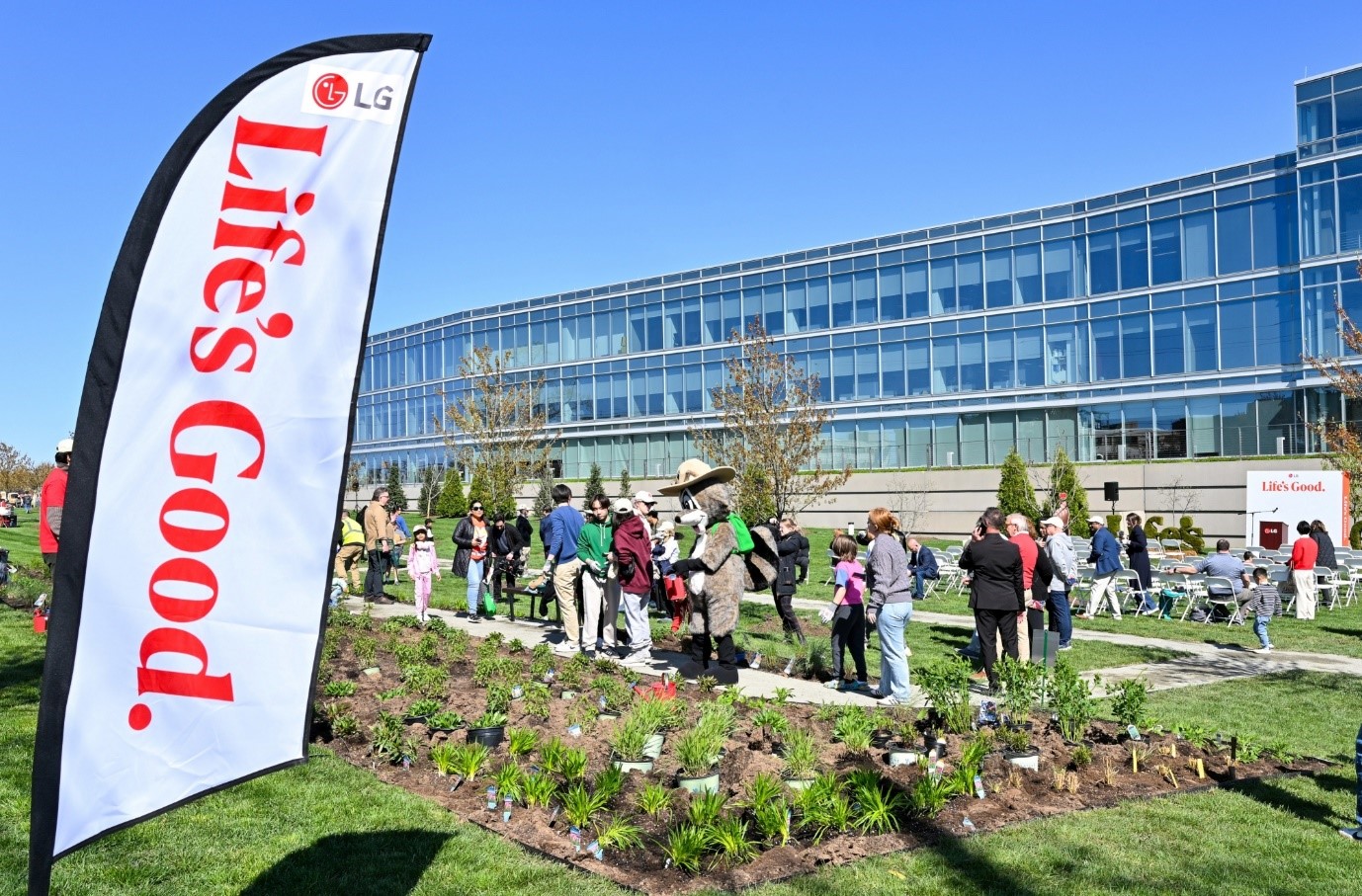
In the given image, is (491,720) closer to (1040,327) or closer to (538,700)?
(538,700)

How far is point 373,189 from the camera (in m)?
3.68

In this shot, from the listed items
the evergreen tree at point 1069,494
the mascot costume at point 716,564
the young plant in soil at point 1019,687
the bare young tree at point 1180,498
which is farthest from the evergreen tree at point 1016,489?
the young plant in soil at point 1019,687

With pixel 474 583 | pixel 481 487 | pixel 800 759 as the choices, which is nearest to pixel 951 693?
pixel 800 759

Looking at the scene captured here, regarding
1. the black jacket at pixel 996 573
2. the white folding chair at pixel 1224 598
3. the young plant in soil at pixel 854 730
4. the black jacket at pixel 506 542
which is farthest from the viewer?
the white folding chair at pixel 1224 598

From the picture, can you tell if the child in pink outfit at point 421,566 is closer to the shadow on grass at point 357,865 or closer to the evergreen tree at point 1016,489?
the shadow on grass at point 357,865

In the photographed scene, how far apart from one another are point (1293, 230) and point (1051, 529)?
30.0m

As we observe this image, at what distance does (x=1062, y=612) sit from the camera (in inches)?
579

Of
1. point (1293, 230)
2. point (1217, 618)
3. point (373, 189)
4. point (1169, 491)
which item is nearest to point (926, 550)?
point (1217, 618)

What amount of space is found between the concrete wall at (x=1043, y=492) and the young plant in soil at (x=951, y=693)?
31773 millimetres

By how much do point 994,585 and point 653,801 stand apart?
573 cm

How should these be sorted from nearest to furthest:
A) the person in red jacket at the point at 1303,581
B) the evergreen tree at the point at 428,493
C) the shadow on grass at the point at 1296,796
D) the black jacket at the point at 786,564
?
the shadow on grass at the point at 1296,796 → the black jacket at the point at 786,564 → the person in red jacket at the point at 1303,581 → the evergreen tree at the point at 428,493

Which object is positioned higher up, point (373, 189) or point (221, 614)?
point (373, 189)

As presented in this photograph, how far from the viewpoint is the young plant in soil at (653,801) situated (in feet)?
21.1

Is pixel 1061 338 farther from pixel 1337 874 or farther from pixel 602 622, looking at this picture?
pixel 1337 874
